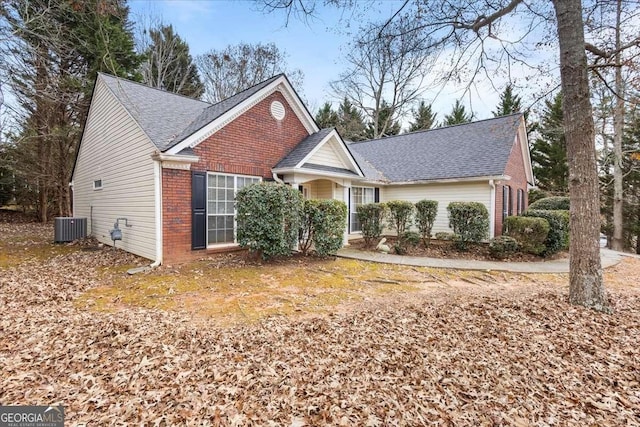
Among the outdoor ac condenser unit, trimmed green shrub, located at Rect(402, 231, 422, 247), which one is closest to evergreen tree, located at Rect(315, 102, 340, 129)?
trimmed green shrub, located at Rect(402, 231, 422, 247)

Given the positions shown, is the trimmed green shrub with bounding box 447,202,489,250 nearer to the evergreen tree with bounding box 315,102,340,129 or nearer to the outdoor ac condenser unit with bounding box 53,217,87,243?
the outdoor ac condenser unit with bounding box 53,217,87,243

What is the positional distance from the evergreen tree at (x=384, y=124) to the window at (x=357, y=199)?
14.9m

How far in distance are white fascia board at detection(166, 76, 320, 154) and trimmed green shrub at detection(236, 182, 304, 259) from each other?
1966mm

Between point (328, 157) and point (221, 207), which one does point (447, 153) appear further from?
point (221, 207)

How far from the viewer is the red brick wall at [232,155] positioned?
7906 millimetres

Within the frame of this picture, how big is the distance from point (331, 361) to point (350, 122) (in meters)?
28.5

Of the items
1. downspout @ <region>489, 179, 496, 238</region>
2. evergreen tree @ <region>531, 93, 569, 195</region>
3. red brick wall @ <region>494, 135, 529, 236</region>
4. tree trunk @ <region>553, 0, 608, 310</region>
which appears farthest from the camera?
evergreen tree @ <region>531, 93, 569, 195</region>

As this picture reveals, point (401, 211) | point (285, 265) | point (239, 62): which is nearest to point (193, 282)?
point (285, 265)

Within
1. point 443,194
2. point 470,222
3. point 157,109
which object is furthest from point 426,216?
point 157,109

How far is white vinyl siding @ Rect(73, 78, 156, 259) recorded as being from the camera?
830 centimetres

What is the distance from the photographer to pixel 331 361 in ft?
11.0

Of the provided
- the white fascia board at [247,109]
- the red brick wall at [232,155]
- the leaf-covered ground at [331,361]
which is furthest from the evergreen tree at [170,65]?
the leaf-covered ground at [331,361]

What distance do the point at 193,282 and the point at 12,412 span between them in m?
3.93

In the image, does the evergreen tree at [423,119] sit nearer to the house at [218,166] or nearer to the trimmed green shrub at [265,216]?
the house at [218,166]
